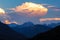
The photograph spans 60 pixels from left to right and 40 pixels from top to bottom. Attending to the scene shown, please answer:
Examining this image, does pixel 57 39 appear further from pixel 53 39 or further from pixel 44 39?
pixel 44 39

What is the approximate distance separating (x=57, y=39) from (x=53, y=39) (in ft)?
19.4

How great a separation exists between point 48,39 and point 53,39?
7.01m

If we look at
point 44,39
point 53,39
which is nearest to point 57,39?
point 53,39

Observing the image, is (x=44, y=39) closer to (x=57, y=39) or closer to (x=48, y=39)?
(x=48, y=39)

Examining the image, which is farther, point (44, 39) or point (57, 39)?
point (44, 39)

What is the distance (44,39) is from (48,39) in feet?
13.3

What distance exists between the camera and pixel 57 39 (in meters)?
121

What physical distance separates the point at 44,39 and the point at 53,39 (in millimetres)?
10929

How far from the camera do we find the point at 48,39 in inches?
5246

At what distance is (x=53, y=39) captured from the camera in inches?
4995

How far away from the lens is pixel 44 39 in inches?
5364

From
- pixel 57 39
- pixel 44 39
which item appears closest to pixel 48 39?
pixel 44 39

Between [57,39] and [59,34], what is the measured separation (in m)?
12.2

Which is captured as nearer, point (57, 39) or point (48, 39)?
point (57, 39)
